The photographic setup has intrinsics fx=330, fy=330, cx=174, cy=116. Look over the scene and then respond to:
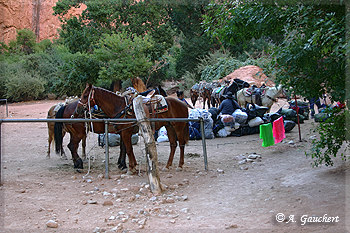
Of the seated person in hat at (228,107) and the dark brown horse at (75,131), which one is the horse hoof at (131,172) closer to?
the dark brown horse at (75,131)

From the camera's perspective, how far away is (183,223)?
4.11m

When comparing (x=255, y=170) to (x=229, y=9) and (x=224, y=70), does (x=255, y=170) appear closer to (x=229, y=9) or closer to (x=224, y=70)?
(x=229, y=9)

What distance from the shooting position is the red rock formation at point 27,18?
56125 mm

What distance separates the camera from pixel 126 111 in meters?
7.06

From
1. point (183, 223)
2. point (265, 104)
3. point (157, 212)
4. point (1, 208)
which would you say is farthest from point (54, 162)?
point (265, 104)

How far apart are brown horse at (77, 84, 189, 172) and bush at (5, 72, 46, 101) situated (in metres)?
30.6

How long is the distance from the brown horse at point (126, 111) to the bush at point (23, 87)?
30584 millimetres

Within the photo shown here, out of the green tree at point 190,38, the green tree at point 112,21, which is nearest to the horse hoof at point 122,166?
the green tree at point 112,21

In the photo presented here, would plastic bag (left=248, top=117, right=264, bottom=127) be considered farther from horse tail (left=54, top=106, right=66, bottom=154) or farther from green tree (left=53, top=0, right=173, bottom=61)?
green tree (left=53, top=0, right=173, bottom=61)

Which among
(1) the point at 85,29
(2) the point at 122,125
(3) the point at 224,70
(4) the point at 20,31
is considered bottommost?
(2) the point at 122,125

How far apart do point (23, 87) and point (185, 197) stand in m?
33.3

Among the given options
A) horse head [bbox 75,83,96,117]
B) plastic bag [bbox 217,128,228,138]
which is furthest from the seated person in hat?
horse head [bbox 75,83,96,117]

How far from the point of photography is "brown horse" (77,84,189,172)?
6.89 meters

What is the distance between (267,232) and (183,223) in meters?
1.04
